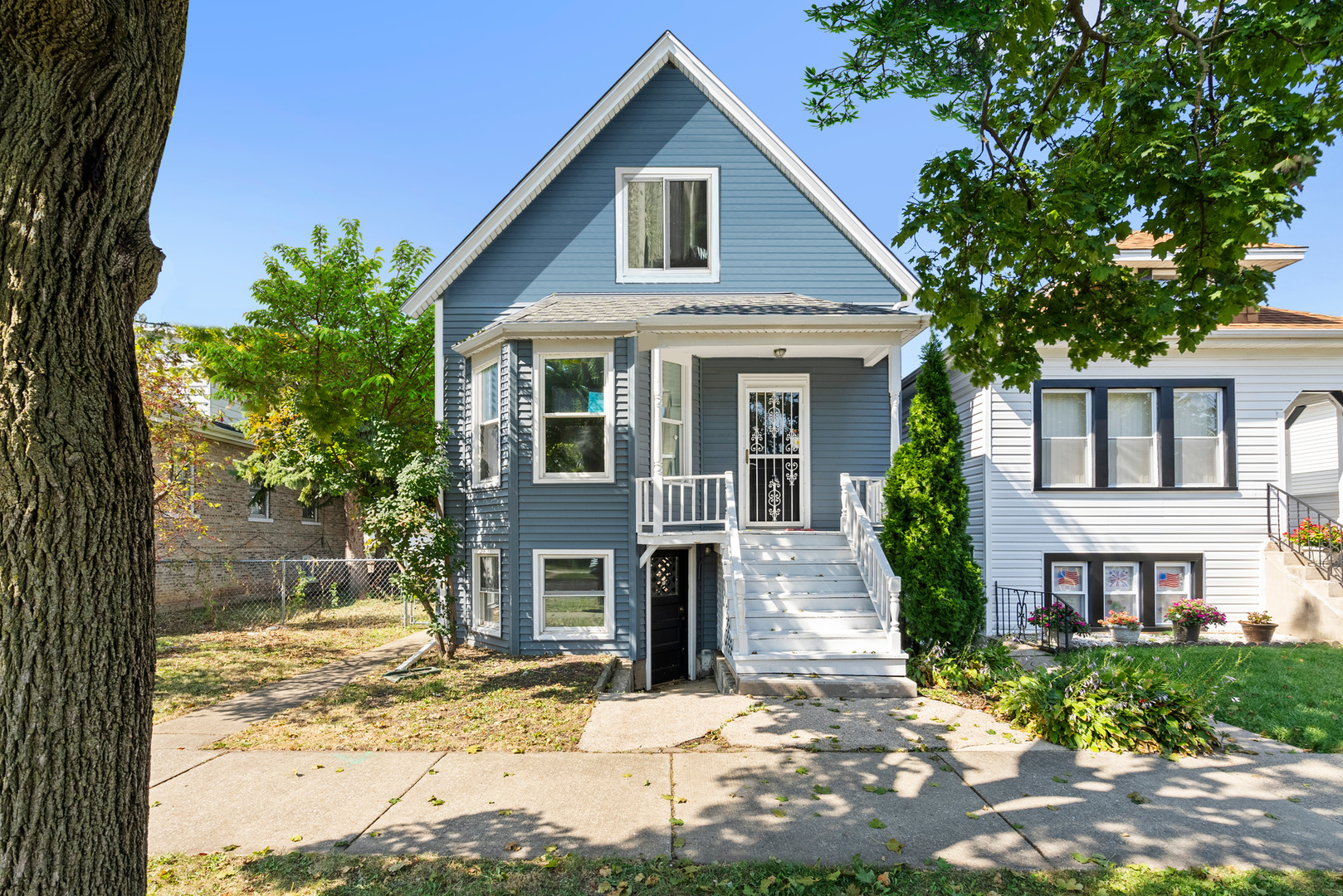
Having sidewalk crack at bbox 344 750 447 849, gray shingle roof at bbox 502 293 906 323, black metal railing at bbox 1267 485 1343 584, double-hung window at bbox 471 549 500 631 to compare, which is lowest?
sidewalk crack at bbox 344 750 447 849

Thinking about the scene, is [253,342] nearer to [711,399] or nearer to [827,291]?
[711,399]

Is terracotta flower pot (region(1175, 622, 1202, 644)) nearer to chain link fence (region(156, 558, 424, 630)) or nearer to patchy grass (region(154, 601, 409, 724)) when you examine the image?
patchy grass (region(154, 601, 409, 724))

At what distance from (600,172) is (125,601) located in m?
10.0

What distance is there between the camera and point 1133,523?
12.1 metres

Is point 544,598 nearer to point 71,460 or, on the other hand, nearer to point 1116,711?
point 1116,711

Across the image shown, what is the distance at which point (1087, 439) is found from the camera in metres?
12.3

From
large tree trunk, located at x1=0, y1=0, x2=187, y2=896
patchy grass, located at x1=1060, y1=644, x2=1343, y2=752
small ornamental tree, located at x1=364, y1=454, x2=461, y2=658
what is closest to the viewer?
large tree trunk, located at x1=0, y1=0, x2=187, y2=896

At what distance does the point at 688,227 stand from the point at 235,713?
909cm

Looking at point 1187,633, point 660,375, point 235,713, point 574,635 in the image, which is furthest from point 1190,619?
point 235,713

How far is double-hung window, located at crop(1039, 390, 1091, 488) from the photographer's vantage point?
12352 millimetres

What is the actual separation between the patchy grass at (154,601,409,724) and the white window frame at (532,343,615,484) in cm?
418

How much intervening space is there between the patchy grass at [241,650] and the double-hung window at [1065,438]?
11879 millimetres

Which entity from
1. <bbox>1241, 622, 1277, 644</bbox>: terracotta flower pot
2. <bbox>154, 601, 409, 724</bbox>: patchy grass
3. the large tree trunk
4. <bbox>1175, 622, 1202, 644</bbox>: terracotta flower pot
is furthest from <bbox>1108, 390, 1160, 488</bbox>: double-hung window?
the large tree trunk

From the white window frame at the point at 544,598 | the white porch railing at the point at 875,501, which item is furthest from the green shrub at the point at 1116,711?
the white window frame at the point at 544,598
